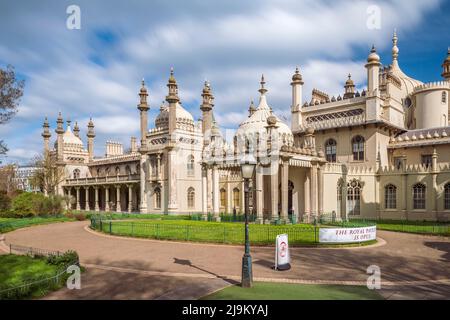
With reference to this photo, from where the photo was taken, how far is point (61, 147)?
63.5m

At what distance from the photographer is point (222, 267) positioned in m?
12.9

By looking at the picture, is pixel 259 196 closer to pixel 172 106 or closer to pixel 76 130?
pixel 172 106

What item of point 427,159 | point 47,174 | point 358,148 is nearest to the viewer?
point 427,159

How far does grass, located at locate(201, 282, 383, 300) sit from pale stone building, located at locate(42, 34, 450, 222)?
630 inches

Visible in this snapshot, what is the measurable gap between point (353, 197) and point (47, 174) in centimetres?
4954

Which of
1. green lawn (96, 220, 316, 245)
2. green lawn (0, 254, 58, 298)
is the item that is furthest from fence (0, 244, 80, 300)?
green lawn (96, 220, 316, 245)

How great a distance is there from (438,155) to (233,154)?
63.3 ft

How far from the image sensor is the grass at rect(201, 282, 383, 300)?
908 cm

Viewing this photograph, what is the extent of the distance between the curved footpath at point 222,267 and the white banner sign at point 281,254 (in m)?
0.30

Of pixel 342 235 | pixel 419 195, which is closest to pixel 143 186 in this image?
pixel 419 195

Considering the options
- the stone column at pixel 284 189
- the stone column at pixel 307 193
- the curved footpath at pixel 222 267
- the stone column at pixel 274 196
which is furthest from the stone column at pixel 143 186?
the curved footpath at pixel 222 267

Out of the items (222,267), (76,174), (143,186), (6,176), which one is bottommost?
(222,267)

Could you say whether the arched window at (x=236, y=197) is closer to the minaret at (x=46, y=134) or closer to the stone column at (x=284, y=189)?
the stone column at (x=284, y=189)
